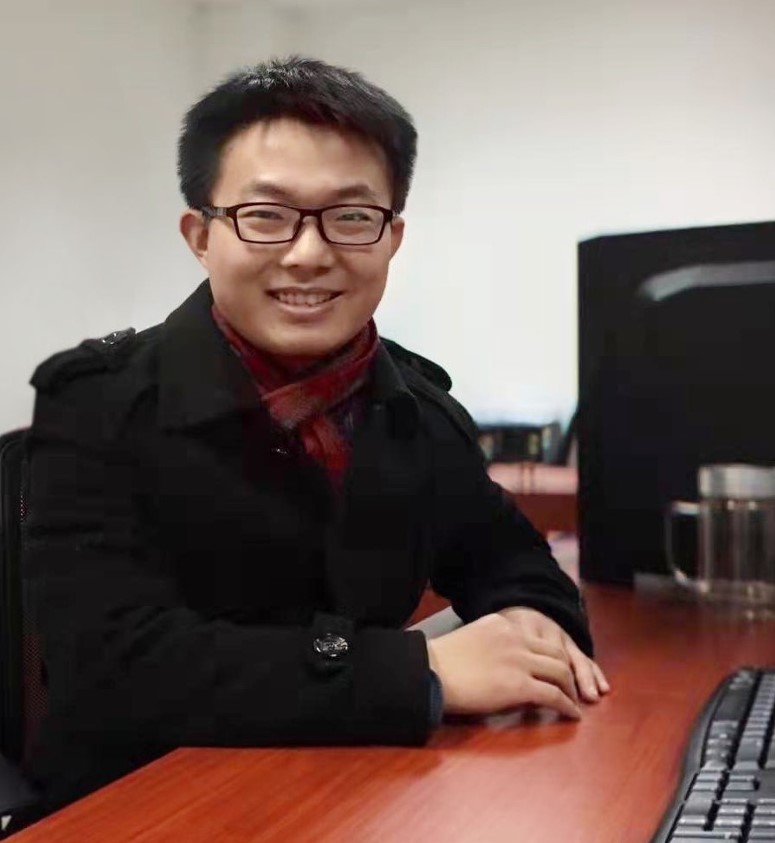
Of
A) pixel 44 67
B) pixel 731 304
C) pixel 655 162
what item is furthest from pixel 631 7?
pixel 731 304

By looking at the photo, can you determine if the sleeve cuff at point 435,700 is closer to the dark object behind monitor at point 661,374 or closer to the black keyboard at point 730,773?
the black keyboard at point 730,773

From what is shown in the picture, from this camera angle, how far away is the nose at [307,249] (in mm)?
884

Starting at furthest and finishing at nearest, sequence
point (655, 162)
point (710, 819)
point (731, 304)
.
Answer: point (655, 162) → point (731, 304) → point (710, 819)

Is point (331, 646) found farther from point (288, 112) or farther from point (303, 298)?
point (288, 112)

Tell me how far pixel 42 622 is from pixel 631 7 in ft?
10.3

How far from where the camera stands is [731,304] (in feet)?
4.21

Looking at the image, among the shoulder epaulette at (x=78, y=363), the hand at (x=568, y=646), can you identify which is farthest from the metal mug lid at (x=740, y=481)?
the shoulder epaulette at (x=78, y=363)

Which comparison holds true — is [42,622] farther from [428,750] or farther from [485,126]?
[485,126]

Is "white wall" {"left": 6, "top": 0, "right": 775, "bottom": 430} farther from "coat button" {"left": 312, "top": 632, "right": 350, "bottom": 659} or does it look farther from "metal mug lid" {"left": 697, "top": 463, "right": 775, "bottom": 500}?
"coat button" {"left": 312, "top": 632, "right": 350, "bottom": 659}

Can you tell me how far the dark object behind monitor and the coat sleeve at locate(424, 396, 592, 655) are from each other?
266 mm

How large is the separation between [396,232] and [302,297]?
13 cm

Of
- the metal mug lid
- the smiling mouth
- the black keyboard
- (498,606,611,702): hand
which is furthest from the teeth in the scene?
the metal mug lid

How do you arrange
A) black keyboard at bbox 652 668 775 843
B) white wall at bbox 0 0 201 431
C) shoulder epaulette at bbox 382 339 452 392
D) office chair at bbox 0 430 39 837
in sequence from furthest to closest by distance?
white wall at bbox 0 0 201 431 → shoulder epaulette at bbox 382 339 452 392 → office chair at bbox 0 430 39 837 → black keyboard at bbox 652 668 775 843

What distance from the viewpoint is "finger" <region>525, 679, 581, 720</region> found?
2.66 feet
